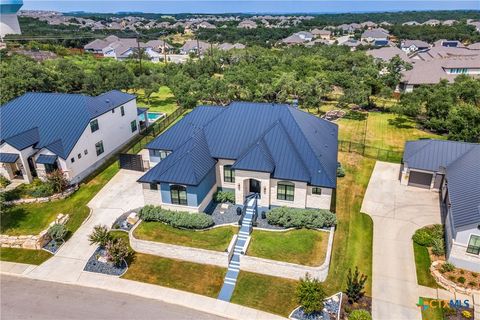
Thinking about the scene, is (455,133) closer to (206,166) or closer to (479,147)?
(479,147)

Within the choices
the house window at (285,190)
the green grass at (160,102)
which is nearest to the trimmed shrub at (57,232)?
the house window at (285,190)

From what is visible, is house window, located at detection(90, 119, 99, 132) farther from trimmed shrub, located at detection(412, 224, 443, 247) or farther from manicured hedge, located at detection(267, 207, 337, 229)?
trimmed shrub, located at detection(412, 224, 443, 247)

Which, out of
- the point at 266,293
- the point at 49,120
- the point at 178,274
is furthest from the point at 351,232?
the point at 49,120

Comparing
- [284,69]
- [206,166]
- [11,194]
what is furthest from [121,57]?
[206,166]

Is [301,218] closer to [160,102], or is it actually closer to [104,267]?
[104,267]

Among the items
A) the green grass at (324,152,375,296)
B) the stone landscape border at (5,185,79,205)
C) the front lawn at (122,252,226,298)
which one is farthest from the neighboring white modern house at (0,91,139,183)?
the green grass at (324,152,375,296)
